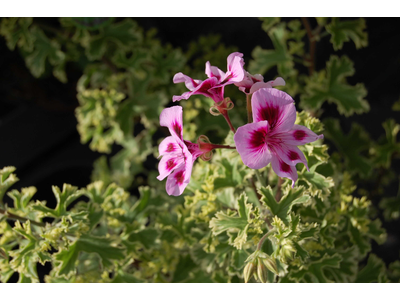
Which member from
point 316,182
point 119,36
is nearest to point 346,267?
point 316,182

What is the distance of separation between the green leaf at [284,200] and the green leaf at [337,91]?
1.95 ft

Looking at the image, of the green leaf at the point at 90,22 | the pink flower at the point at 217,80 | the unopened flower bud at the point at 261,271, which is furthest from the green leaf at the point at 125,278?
the green leaf at the point at 90,22

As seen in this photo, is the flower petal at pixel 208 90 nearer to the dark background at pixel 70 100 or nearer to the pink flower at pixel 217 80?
the pink flower at pixel 217 80

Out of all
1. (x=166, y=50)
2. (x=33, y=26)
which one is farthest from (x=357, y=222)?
(x=33, y=26)

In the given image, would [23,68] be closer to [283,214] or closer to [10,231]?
[10,231]

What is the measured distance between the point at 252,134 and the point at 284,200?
0.94 feet

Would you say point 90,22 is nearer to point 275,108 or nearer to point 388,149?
point 275,108

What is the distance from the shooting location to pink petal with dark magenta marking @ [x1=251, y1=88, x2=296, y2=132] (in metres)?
0.65

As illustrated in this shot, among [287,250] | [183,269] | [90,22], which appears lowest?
[183,269]

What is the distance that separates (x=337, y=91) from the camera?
1430 mm

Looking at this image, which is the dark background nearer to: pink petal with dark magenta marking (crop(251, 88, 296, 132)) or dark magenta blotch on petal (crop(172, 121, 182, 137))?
dark magenta blotch on petal (crop(172, 121, 182, 137))

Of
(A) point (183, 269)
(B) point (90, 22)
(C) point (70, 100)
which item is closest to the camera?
(A) point (183, 269)

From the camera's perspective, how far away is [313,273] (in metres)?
1.00

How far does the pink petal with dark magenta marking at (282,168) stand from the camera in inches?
27.2
